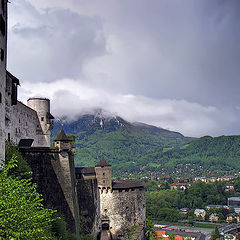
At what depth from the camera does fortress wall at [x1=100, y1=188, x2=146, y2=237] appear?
52.5 meters

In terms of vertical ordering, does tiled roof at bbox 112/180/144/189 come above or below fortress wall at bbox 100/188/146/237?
above

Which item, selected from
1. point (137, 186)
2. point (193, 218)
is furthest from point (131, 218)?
point (193, 218)

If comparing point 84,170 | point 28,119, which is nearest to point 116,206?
point 84,170

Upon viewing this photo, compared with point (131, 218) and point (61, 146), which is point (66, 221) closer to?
point (61, 146)

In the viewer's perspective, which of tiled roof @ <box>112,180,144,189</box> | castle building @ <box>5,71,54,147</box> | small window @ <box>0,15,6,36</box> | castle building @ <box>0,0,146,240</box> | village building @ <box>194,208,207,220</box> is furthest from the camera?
village building @ <box>194,208,207,220</box>

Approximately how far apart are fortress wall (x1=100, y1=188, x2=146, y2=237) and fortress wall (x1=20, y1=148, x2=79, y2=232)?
1559 cm

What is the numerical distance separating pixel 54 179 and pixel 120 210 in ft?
65.8

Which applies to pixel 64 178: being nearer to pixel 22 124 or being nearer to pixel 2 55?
pixel 22 124

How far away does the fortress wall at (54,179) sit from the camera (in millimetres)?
34656

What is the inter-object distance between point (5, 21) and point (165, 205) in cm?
17458

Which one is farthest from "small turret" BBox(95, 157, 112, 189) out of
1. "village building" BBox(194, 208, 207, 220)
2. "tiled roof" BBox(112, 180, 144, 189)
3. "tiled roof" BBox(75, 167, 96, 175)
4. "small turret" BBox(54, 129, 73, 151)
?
"village building" BBox(194, 208, 207, 220)

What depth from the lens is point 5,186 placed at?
18.5 meters

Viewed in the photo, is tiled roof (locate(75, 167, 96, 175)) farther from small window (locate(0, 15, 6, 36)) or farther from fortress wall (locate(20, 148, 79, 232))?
small window (locate(0, 15, 6, 36))

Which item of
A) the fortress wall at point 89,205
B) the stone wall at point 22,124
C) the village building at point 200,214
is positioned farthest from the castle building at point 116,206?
the village building at point 200,214
